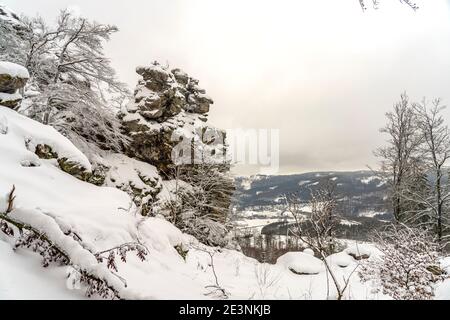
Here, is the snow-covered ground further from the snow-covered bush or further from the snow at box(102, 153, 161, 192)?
the snow at box(102, 153, 161, 192)

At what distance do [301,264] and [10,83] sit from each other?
12653 millimetres

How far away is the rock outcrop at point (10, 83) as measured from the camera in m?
6.33

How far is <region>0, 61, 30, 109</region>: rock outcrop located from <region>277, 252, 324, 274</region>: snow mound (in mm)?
12183

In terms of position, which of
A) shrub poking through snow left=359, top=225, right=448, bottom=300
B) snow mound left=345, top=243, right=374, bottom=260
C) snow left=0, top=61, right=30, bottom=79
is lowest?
snow mound left=345, top=243, right=374, bottom=260

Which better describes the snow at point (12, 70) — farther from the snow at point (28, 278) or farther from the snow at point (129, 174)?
the snow at point (129, 174)

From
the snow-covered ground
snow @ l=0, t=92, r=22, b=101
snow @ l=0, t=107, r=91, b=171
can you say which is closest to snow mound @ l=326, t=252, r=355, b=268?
the snow-covered ground

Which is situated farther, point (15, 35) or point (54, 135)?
point (15, 35)

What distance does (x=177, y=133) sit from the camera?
62.1 feet

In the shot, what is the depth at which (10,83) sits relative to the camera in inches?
255

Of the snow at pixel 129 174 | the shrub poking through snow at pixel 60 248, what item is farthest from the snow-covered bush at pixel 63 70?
the shrub poking through snow at pixel 60 248

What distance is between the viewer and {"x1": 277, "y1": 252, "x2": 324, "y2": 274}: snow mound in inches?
506

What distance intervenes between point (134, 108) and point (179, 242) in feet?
46.7
